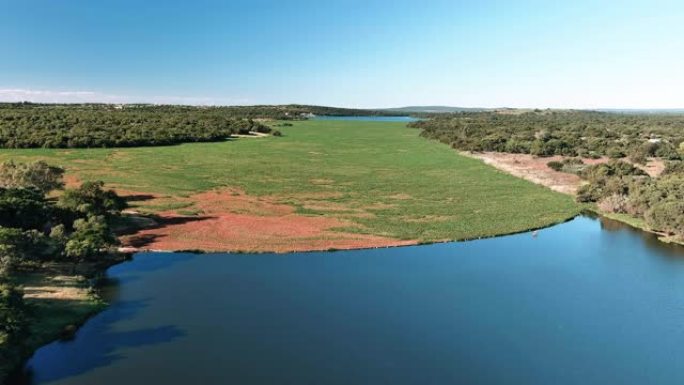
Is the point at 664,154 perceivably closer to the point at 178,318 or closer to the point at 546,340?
the point at 546,340

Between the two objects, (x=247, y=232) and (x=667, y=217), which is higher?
(x=667, y=217)

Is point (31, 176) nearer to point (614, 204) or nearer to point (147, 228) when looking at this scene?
point (147, 228)

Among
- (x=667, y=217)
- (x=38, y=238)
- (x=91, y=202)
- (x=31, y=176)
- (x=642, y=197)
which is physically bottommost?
(x=667, y=217)

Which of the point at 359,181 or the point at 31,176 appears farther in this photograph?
the point at 359,181

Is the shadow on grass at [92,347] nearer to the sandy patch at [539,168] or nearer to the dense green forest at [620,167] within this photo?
the dense green forest at [620,167]

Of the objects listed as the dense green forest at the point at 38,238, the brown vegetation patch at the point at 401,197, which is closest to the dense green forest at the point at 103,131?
the dense green forest at the point at 38,238

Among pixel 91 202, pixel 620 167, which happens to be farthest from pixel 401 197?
pixel 91 202

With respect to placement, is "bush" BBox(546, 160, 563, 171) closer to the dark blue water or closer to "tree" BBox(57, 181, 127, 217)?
the dark blue water

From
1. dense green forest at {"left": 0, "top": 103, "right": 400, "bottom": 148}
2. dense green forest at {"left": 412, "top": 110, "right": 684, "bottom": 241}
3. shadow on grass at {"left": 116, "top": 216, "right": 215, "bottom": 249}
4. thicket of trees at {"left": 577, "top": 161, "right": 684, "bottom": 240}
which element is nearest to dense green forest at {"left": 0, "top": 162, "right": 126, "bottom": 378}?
shadow on grass at {"left": 116, "top": 216, "right": 215, "bottom": 249}
